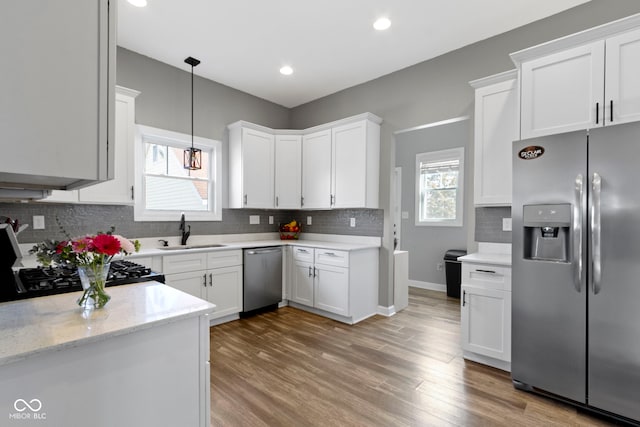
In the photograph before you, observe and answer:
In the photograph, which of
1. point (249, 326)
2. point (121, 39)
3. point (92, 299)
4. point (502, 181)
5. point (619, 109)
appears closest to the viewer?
point (92, 299)

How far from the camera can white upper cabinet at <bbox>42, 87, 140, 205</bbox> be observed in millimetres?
2883

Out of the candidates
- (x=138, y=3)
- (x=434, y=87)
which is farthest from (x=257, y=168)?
(x=434, y=87)

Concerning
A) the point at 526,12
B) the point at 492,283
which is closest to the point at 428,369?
the point at 492,283

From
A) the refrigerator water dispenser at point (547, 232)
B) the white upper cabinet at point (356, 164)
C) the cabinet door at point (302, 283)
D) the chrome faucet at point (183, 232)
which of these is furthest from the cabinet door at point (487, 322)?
the chrome faucet at point (183, 232)

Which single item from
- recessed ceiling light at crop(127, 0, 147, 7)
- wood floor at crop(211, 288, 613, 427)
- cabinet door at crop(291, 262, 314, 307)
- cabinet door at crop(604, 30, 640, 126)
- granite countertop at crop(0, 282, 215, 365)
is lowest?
wood floor at crop(211, 288, 613, 427)

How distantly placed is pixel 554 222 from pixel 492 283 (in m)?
0.71

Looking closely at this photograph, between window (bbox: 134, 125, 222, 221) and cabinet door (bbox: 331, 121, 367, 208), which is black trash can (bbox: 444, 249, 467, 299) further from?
window (bbox: 134, 125, 222, 221)

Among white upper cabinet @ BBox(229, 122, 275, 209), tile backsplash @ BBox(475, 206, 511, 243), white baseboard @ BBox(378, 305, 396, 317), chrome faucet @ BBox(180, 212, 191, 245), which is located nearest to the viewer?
tile backsplash @ BBox(475, 206, 511, 243)

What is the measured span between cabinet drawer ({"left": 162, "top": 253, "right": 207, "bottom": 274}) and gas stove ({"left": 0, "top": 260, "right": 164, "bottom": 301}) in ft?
3.44

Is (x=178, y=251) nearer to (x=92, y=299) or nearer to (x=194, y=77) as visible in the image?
(x=92, y=299)

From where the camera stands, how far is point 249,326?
349 centimetres

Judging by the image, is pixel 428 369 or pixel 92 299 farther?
pixel 428 369

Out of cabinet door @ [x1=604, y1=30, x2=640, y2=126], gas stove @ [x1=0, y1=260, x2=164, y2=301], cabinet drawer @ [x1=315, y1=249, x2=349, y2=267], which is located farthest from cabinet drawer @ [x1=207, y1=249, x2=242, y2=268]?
cabinet door @ [x1=604, y1=30, x2=640, y2=126]

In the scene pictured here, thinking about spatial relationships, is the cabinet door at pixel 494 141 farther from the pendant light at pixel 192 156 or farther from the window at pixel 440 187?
the pendant light at pixel 192 156
